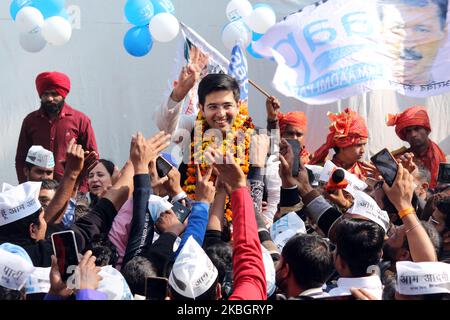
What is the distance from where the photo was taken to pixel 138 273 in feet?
14.2

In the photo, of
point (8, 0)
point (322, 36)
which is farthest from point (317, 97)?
point (8, 0)

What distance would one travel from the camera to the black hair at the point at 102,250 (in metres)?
4.57

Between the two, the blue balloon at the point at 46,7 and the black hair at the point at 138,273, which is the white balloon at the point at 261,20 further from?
the black hair at the point at 138,273

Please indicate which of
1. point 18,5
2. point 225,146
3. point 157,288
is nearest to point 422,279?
point 157,288

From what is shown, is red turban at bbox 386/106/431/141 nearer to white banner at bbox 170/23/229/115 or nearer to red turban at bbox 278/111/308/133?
red turban at bbox 278/111/308/133

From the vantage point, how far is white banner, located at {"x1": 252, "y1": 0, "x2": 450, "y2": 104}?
6309mm

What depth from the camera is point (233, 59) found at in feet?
22.4

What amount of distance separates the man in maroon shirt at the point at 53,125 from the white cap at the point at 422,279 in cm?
516

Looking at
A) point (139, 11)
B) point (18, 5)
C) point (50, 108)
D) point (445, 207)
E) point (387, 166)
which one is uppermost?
point (18, 5)

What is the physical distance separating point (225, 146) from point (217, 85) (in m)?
0.38

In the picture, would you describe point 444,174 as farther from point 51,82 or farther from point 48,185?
point 51,82

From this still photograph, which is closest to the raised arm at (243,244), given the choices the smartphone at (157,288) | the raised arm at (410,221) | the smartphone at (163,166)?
the smartphone at (157,288)

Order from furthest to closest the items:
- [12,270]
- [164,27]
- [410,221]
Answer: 1. [164,27]
2. [410,221]
3. [12,270]
